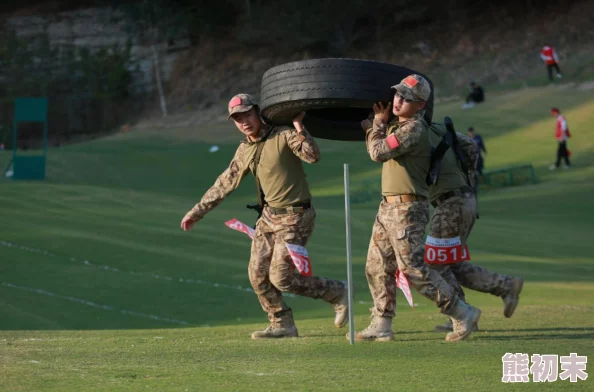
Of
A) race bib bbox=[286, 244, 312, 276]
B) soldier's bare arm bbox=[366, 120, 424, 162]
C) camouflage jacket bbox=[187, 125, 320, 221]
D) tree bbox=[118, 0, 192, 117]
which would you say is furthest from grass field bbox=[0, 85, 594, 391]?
tree bbox=[118, 0, 192, 117]

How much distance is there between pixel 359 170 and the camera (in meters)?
36.0

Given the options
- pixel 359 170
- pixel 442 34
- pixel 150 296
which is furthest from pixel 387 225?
pixel 442 34

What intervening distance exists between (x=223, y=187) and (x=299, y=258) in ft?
3.57

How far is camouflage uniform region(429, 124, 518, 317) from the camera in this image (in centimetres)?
942

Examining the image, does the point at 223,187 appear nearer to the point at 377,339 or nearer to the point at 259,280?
the point at 259,280

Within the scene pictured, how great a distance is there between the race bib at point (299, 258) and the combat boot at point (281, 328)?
0.60 m

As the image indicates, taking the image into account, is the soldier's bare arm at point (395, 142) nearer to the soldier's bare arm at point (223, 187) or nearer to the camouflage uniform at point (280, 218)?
the camouflage uniform at point (280, 218)

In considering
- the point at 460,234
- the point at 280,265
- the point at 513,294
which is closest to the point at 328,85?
the point at 280,265

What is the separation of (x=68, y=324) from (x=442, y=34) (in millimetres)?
50880

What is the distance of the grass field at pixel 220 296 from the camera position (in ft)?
23.0

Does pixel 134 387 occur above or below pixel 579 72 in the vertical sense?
below

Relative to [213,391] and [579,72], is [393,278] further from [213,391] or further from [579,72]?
[579,72]

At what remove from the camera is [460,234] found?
9.49 m

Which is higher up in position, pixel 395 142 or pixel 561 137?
pixel 561 137
